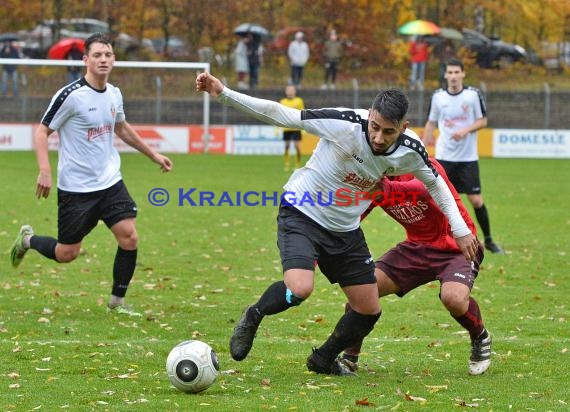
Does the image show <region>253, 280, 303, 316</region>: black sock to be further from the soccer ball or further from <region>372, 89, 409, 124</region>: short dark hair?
<region>372, 89, 409, 124</region>: short dark hair

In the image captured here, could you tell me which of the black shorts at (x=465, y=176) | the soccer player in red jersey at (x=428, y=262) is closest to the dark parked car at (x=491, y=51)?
the black shorts at (x=465, y=176)

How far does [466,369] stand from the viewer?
23.9 feet

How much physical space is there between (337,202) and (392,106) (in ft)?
2.48

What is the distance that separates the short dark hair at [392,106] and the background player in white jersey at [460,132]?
6.88 metres

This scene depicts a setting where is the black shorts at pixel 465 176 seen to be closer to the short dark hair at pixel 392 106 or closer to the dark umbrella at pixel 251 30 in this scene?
the short dark hair at pixel 392 106

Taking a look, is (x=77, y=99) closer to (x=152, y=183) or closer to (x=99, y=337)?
(x=99, y=337)

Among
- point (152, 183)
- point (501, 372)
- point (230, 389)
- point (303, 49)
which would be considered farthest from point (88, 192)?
point (303, 49)

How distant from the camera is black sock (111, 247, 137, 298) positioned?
9.31 m

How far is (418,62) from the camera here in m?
37.3

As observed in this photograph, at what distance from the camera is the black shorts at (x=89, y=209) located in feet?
30.0

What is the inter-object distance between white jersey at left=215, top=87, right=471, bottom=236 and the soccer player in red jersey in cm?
23

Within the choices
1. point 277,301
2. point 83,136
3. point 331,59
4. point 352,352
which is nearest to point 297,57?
point 331,59

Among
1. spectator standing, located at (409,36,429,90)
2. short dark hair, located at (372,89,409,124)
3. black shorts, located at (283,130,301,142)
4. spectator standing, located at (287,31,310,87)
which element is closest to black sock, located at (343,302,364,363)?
short dark hair, located at (372,89,409,124)

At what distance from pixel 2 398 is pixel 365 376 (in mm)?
2245
